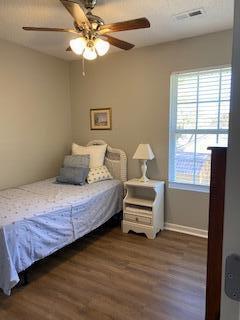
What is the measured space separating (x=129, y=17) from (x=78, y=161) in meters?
1.94

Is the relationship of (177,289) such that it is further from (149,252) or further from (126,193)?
(126,193)

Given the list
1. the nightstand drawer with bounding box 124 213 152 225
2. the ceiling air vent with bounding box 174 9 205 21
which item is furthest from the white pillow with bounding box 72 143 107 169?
the ceiling air vent with bounding box 174 9 205 21

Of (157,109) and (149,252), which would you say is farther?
(157,109)

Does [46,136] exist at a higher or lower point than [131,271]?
higher

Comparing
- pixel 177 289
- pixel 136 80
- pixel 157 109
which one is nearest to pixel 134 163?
pixel 157 109

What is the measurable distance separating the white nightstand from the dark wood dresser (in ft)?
6.48

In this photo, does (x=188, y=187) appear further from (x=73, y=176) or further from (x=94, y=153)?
(x=73, y=176)

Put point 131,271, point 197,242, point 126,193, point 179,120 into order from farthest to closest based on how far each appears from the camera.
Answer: point 126,193, point 179,120, point 197,242, point 131,271

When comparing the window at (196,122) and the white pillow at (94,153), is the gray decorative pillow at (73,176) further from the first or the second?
the window at (196,122)

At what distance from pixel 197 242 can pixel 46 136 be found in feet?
8.68

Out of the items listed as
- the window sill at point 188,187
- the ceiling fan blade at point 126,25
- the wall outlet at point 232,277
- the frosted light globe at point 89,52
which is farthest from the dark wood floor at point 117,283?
the ceiling fan blade at point 126,25

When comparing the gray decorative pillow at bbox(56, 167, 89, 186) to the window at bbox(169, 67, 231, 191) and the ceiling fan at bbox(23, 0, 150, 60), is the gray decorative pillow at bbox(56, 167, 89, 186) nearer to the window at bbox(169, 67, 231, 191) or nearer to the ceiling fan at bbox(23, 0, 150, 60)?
the window at bbox(169, 67, 231, 191)

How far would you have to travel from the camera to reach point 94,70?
3.86 metres

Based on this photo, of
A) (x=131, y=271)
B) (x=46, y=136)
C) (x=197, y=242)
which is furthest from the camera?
(x=46, y=136)
